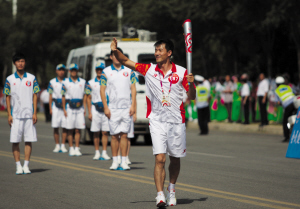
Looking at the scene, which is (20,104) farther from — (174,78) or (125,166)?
(174,78)

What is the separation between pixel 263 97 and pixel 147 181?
508 inches

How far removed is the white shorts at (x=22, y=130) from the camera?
35.3 feet

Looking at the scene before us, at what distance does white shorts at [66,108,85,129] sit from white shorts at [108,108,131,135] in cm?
325

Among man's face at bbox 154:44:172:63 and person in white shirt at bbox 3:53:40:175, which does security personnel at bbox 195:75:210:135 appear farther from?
man's face at bbox 154:44:172:63

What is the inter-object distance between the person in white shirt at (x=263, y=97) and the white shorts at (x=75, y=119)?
8960 millimetres

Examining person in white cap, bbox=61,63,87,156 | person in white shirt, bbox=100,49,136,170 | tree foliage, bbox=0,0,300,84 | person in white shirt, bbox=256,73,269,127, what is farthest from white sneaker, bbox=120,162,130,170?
tree foliage, bbox=0,0,300,84

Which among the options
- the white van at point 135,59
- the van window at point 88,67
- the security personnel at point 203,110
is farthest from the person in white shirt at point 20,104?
the security personnel at point 203,110

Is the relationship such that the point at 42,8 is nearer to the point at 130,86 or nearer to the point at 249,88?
the point at 249,88

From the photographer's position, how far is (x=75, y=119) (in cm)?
1454

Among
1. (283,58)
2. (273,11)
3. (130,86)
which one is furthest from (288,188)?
(283,58)

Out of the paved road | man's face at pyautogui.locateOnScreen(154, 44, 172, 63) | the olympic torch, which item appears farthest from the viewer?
the paved road

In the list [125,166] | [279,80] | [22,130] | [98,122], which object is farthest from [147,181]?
[279,80]

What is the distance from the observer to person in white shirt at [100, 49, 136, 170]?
36.9 feet

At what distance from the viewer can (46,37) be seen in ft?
125
